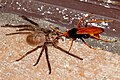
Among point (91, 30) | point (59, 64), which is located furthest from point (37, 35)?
point (91, 30)

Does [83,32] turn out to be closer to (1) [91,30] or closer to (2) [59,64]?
(1) [91,30]

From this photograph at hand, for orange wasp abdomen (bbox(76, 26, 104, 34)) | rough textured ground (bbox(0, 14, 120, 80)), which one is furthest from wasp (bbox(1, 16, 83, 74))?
orange wasp abdomen (bbox(76, 26, 104, 34))

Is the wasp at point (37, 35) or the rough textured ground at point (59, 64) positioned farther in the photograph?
the wasp at point (37, 35)

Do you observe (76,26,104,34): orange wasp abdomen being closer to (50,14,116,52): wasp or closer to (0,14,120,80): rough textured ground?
(50,14,116,52): wasp

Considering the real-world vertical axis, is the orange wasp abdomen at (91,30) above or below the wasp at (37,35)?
above

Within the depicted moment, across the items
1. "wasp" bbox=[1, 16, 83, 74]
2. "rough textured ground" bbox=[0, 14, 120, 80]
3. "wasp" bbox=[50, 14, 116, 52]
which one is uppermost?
"wasp" bbox=[50, 14, 116, 52]

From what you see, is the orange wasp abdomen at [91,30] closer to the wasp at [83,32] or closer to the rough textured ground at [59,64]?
the wasp at [83,32]

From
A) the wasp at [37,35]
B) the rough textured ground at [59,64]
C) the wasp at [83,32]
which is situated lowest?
the rough textured ground at [59,64]

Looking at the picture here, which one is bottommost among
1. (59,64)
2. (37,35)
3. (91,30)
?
(59,64)

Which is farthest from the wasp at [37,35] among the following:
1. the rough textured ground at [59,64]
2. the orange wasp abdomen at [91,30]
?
the orange wasp abdomen at [91,30]
